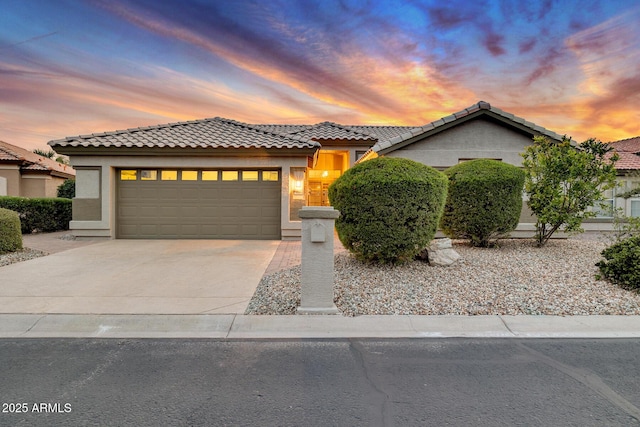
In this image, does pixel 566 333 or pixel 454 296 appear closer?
pixel 566 333

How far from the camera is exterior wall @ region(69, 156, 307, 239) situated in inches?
485

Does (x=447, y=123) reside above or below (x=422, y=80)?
below

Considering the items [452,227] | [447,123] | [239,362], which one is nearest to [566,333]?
[239,362]

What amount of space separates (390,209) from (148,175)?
407 inches

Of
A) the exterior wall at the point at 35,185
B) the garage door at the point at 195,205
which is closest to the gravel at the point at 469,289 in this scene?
the garage door at the point at 195,205

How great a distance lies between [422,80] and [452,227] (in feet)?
23.9

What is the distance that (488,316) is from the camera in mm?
4844

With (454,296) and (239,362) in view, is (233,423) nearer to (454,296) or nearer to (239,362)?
(239,362)

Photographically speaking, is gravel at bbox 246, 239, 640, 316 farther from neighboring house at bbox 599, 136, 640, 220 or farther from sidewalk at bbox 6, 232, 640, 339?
neighboring house at bbox 599, 136, 640, 220

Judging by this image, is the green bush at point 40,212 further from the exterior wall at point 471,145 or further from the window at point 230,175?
the exterior wall at point 471,145

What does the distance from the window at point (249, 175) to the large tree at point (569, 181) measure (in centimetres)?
922

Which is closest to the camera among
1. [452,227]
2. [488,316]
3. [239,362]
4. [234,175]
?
[239,362]

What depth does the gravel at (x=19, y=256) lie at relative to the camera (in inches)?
330

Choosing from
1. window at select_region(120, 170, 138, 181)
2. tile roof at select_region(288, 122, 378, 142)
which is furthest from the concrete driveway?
tile roof at select_region(288, 122, 378, 142)
